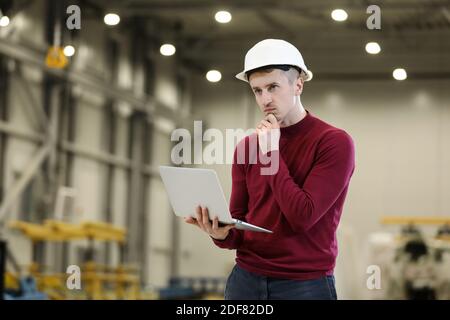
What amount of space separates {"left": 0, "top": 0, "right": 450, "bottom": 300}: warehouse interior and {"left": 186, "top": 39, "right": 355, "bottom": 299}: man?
3.61 metres

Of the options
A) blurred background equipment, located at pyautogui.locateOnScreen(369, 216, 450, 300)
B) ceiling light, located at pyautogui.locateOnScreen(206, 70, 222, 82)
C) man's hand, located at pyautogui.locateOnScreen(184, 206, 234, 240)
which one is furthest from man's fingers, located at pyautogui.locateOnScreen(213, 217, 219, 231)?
blurred background equipment, located at pyautogui.locateOnScreen(369, 216, 450, 300)

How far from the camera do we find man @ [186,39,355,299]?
244cm

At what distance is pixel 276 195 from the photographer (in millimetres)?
2389

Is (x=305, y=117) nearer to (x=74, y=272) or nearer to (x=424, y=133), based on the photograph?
(x=74, y=272)

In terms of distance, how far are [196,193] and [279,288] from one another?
352 millimetres

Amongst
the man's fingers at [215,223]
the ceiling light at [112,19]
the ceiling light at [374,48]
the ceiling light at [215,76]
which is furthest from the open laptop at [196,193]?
the ceiling light at [112,19]

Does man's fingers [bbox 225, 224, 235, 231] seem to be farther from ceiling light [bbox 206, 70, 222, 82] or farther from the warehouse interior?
the warehouse interior

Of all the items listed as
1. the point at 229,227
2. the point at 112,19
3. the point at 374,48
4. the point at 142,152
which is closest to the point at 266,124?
the point at 229,227

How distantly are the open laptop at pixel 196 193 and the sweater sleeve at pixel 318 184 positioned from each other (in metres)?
0.10

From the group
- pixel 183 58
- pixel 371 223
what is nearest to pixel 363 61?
pixel 183 58

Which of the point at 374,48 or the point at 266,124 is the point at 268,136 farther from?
the point at 374,48

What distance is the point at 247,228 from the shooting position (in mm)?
2404

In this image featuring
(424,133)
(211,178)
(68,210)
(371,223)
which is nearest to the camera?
(211,178)
